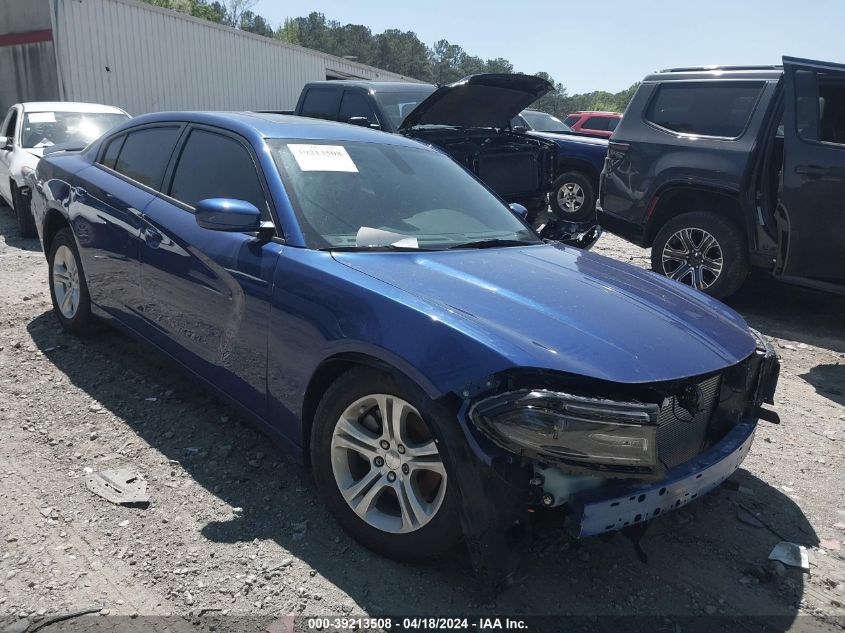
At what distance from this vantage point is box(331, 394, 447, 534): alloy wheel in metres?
2.37

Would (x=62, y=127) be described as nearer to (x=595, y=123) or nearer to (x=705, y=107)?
(x=705, y=107)

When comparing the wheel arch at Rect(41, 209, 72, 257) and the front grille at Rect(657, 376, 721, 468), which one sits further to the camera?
the wheel arch at Rect(41, 209, 72, 257)

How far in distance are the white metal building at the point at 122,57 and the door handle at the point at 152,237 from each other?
14.2 metres

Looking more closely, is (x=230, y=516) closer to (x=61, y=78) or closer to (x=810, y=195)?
(x=810, y=195)

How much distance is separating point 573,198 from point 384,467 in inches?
345

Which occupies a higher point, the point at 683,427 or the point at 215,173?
the point at 215,173

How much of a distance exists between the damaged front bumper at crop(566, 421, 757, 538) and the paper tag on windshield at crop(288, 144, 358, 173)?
1.95 m

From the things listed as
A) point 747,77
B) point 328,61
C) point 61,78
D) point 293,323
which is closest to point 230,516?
point 293,323

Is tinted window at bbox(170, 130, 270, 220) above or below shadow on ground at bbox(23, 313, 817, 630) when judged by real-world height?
above

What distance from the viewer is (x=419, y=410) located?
225 cm

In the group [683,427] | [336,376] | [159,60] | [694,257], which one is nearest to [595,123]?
[159,60]

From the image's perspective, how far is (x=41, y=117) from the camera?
9.03 m

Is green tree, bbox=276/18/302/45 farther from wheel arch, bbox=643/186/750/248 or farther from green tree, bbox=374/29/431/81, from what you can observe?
wheel arch, bbox=643/186/750/248

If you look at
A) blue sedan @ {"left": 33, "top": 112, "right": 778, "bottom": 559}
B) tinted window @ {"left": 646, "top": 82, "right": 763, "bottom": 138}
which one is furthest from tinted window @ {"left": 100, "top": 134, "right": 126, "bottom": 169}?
tinted window @ {"left": 646, "top": 82, "right": 763, "bottom": 138}
